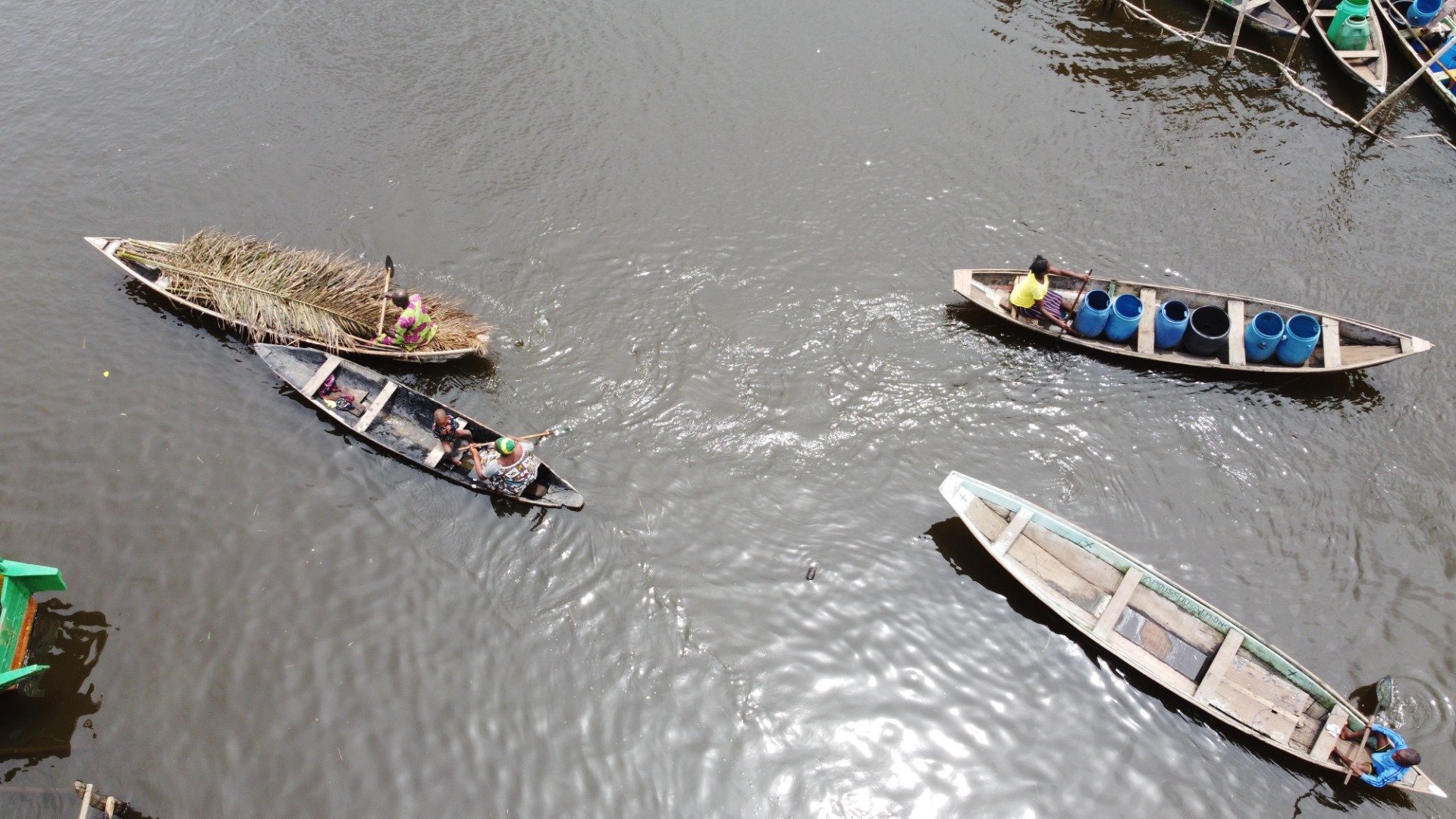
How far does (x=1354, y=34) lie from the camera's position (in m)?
17.2

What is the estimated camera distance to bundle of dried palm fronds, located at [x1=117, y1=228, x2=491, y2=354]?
1348 centimetres

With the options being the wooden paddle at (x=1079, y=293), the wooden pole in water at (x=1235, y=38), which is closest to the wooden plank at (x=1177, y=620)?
the wooden paddle at (x=1079, y=293)

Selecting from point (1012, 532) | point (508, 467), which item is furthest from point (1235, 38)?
point (508, 467)

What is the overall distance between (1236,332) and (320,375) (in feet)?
48.8

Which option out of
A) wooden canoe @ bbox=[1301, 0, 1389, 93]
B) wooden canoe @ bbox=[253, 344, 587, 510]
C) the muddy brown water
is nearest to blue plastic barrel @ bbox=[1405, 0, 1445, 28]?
wooden canoe @ bbox=[1301, 0, 1389, 93]

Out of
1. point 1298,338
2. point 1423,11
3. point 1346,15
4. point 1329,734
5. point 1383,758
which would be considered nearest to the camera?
point 1383,758

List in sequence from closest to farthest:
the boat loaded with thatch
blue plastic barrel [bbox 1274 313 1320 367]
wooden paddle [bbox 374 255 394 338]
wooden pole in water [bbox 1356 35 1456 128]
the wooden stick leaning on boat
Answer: blue plastic barrel [bbox 1274 313 1320 367], wooden paddle [bbox 374 255 394 338], the boat loaded with thatch, the wooden stick leaning on boat, wooden pole in water [bbox 1356 35 1456 128]

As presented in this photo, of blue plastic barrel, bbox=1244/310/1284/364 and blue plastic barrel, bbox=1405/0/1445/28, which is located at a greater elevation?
blue plastic barrel, bbox=1405/0/1445/28

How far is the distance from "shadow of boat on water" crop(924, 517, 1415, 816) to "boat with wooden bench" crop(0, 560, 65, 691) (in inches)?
484

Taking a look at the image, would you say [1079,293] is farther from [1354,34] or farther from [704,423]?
[1354,34]

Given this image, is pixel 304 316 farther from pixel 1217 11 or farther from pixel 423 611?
pixel 1217 11

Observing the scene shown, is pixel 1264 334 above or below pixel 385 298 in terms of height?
above

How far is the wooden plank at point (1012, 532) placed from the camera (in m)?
10.9

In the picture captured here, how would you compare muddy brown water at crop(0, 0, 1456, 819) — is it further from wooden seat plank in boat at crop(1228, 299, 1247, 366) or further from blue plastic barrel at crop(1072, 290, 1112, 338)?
wooden seat plank in boat at crop(1228, 299, 1247, 366)
